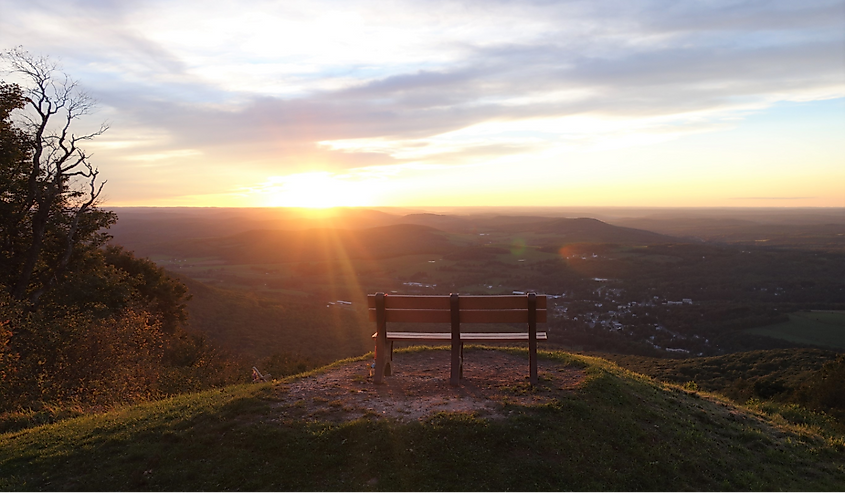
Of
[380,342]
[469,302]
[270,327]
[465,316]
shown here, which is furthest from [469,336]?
[270,327]

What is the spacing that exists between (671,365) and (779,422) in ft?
35.2

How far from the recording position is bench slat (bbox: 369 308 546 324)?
7.47 m

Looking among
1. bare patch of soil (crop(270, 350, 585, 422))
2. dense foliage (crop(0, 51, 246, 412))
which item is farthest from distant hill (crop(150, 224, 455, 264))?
bare patch of soil (crop(270, 350, 585, 422))

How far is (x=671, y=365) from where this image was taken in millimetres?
17719

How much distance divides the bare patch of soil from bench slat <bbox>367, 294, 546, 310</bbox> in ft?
4.58

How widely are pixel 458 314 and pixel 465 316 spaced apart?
14 cm

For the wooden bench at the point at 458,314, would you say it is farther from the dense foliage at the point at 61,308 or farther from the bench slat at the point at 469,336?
the dense foliage at the point at 61,308

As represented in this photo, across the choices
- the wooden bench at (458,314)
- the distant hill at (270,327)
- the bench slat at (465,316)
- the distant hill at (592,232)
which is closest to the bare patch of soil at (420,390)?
the wooden bench at (458,314)

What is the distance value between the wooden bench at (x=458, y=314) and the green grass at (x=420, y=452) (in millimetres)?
1328

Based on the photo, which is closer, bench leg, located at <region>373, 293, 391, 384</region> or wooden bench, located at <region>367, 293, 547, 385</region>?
wooden bench, located at <region>367, 293, 547, 385</region>

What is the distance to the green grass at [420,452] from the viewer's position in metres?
5.08

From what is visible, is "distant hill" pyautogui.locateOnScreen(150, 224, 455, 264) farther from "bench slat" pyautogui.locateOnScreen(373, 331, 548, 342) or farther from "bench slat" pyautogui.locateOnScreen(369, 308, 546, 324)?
"bench slat" pyautogui.locateOnScreen(369, 308, 546, 324)

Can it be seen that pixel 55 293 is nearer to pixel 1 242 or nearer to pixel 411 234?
pixel 1 242

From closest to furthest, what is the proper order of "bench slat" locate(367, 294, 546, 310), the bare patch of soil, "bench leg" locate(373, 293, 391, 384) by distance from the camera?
the bare patch of soil, "bench slat" locate(367, 294, 546, 310), "bench leg" locate(373, 293, 391, 384)
